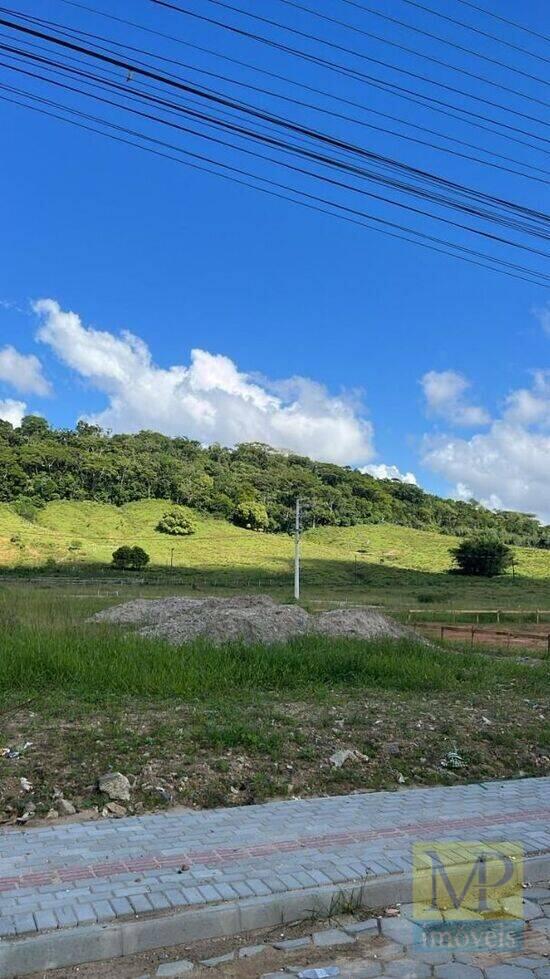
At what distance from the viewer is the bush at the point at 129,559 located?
71375mm

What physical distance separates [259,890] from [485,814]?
244 cm

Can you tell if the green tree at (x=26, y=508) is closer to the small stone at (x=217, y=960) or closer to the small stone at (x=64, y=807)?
the small stone at (x=64, y=807)

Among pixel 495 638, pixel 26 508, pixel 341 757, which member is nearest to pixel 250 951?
pixel 341 757

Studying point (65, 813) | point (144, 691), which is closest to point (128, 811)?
point (65, 813)

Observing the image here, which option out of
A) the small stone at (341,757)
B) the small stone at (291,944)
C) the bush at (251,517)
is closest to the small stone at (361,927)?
the small stone at (291,944)

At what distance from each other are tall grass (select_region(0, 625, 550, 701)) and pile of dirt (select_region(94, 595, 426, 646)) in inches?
194

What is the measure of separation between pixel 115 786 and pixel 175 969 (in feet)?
8.24

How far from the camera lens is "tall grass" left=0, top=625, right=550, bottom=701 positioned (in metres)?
9.39

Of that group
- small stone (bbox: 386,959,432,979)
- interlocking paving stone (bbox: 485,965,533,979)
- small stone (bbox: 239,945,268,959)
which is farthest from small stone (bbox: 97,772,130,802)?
interlocking paving stone (bbox: 485,965,533,979)

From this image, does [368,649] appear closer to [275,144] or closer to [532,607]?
[275,144]

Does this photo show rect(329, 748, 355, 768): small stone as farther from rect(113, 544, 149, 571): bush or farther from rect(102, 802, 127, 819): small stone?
rect(113, 544, 149, 571): bush

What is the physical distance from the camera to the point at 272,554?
3410 inches

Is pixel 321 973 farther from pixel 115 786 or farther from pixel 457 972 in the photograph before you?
pixel 115 786

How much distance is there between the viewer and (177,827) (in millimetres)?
5230
